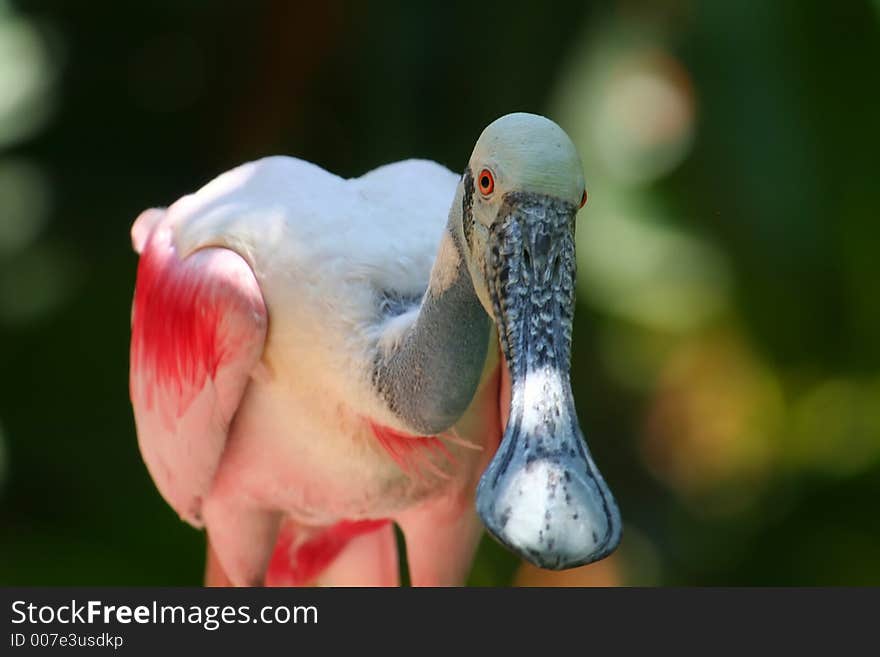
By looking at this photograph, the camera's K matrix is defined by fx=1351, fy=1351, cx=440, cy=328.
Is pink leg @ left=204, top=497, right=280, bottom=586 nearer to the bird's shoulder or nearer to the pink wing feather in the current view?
the pink wing feather

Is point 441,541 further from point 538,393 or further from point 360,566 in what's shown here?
point 538,393

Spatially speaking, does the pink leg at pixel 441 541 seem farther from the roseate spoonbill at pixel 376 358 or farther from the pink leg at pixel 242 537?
the pink leg at pixel 242 537

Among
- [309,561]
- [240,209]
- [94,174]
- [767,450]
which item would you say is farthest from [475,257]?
[94,174]

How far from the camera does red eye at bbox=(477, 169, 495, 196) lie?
211 cm

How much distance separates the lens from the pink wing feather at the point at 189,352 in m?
2.63

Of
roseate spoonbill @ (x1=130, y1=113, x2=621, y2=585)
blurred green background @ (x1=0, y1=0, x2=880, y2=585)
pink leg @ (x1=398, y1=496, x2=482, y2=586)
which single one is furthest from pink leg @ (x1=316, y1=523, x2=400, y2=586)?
blurred green background @ (x1=0, y1=0, x2=880, y2=585)

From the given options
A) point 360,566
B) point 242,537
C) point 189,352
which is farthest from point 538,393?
point 360,566

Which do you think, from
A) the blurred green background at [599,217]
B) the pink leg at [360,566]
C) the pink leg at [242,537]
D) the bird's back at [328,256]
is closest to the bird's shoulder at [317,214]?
the bird's back at [328,256]

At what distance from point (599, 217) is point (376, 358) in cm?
230

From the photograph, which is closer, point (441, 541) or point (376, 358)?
point (376, 358)

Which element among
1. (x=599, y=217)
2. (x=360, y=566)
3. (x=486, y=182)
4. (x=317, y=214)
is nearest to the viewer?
(x=486, y=182)

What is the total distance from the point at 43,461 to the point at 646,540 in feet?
7.44

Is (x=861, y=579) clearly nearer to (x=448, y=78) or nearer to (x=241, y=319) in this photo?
(x=448, y=78)

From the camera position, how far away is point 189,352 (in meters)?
2.80
